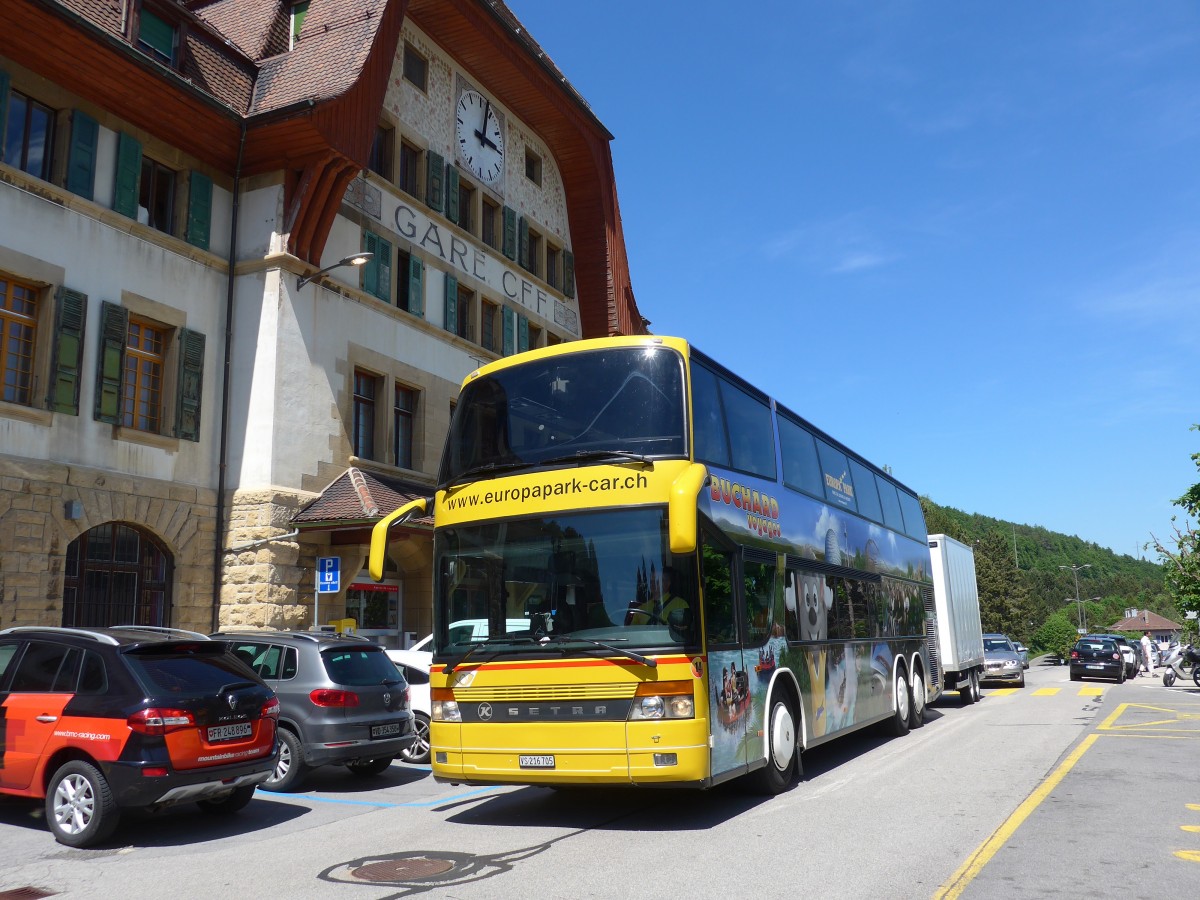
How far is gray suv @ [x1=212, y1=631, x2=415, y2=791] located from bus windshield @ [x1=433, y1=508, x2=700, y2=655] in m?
2.73

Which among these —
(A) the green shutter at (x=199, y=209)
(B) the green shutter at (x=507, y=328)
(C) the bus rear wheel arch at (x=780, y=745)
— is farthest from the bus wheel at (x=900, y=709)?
(A) the green shutter at (x=199, y=209)

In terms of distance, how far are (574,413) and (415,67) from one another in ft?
60.0

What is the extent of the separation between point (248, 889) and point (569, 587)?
3.28 m

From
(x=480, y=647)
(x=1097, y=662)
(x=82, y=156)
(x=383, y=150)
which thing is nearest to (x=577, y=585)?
(x=480, y=647)

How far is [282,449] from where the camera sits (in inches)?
751

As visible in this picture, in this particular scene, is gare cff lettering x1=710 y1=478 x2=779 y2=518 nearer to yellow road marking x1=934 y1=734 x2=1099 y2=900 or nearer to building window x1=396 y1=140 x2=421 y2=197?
yellow road marking x1=934 y1=734 x2=1099 y2=900

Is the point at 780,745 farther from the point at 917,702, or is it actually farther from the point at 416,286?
the point at 416,286

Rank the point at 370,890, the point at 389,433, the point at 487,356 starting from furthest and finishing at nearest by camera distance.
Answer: the point at 487,356
the point at 389,433
the point at 370,890

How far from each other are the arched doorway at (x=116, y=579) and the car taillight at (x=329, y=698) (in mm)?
6770

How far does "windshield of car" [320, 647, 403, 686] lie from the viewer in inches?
453

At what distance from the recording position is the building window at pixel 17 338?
15.6m

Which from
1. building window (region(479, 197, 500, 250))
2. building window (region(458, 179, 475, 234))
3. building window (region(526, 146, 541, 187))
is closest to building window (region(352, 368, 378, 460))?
building window (region(458, 179, 475, 234))

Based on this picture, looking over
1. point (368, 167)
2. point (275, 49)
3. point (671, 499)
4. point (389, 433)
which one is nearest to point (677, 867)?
point (671, 499)

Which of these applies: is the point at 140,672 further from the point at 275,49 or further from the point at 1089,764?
the point at 275,49
